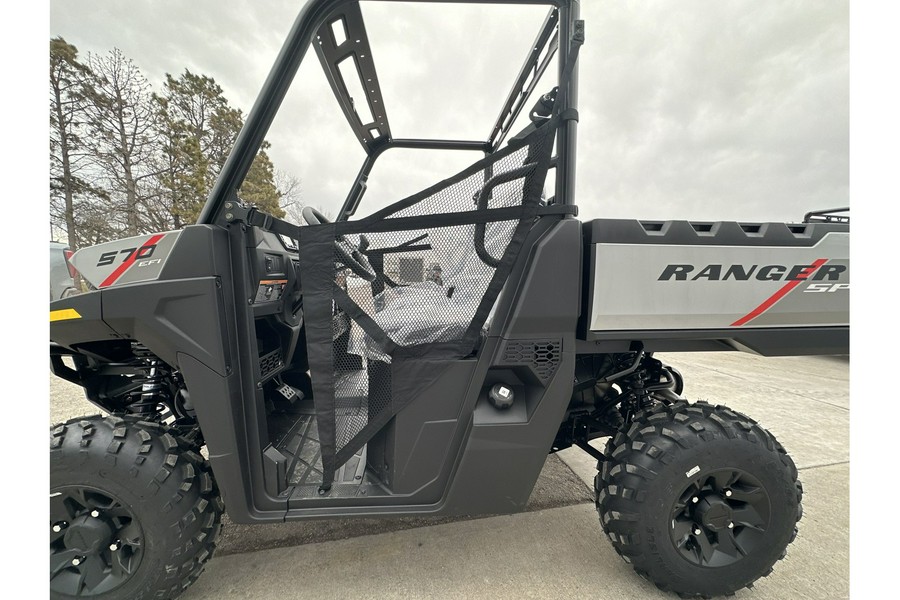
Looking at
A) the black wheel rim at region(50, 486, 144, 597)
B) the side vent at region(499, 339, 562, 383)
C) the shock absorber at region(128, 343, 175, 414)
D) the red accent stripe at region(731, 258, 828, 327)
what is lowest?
the black wheel rim at region(50, 486, 144, 597)

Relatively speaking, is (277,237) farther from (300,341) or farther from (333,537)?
(333,537)

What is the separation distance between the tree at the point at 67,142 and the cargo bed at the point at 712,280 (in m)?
16.4

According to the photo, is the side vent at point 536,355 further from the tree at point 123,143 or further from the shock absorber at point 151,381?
the tree at point 123,143

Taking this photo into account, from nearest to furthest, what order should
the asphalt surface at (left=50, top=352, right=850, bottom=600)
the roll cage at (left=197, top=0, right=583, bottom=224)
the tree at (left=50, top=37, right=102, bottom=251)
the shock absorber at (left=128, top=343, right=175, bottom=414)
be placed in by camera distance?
the roll cage at (left=197, top=0, right=583, bottom=224) → the asphalt surface at (left=50, top=352, right=850, bottom=600) → the shock absorber at (left=128, top=343, right=175, bottom=414) → the tree at (left=50, top=37, right=102, bottom=251)

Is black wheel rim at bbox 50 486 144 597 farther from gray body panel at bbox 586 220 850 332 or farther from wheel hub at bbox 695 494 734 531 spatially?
wheel hub at bbox 695 494 734 531

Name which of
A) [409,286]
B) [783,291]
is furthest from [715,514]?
[409,286]

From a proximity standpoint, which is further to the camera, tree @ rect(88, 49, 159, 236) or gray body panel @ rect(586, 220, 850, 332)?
tree @ rect(88, 49, 159, 236)

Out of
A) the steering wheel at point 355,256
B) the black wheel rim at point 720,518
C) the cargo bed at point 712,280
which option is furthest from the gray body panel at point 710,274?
the steering wheel at point 355,256

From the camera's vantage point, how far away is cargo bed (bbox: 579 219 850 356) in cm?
130

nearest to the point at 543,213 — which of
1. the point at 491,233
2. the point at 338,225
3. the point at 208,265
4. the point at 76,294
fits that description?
the point at 491,233

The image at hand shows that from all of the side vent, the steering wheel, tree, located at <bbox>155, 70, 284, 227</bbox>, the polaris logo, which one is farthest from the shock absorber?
tree, located at <bbox>155, 70, 284, 227</bbox>

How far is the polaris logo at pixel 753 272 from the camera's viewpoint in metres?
1.32

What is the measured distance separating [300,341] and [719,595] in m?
2.37

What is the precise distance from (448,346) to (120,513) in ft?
4.55
